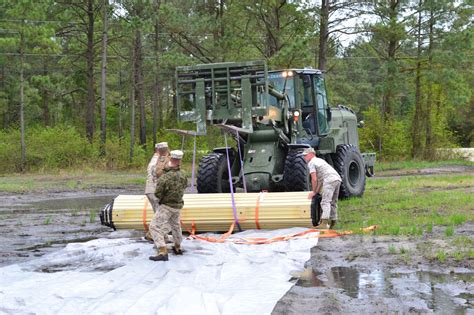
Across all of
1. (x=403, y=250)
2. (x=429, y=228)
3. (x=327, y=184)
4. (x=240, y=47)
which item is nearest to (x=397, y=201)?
(x=327, y=184)

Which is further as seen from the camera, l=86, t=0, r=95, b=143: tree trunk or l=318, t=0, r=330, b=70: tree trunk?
l=86, t=0, r=95, b=143: tree trunk

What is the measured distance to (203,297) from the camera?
23.7ft

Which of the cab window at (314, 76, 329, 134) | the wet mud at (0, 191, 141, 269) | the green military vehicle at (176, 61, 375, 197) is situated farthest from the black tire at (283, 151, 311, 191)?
the wet mud at (0, 191, 141, 269)

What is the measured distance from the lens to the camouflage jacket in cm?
1009

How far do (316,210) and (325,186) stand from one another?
59 centimetres

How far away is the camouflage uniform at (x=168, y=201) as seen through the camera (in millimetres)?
10070

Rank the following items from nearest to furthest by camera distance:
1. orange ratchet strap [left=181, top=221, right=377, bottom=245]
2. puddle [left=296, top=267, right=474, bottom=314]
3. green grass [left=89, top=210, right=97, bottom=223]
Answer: puddle [left=296, top=267, right=474, bottom=314]
orange ratchet strap [left=181, top=221, right=377, bottom=245]
green grass [left=89, top=210, right=97, bottom=223]

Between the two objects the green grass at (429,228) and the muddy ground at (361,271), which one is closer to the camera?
the muddy ground at (361,271)

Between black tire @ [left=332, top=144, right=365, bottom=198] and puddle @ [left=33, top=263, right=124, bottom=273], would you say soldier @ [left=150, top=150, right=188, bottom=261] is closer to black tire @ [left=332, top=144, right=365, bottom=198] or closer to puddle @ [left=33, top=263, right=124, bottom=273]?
puddle @ [left=33, top=263, right=124, bottom=273]

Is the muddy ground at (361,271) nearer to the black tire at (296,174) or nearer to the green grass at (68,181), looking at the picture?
the black tire at (296,174)

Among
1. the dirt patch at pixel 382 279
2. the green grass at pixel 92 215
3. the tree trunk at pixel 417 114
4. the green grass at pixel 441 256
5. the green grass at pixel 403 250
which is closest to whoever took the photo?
the dirt patch at pixel 382 279

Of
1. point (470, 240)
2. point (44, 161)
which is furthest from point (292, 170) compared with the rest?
point (44, 161)

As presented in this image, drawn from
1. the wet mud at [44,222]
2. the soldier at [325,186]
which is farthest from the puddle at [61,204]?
the soldier at [325,186]

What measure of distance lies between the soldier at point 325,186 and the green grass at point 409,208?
410mm
